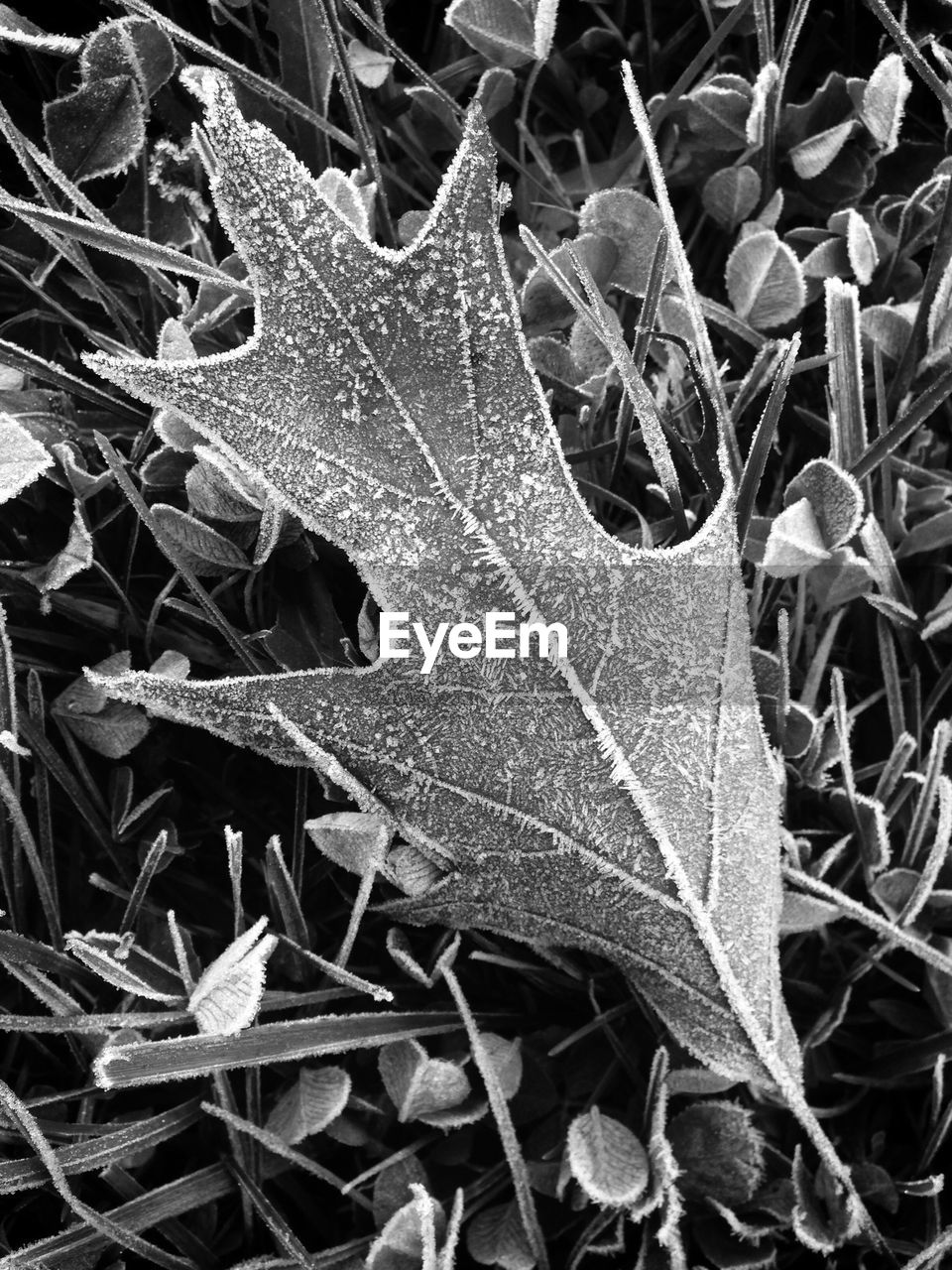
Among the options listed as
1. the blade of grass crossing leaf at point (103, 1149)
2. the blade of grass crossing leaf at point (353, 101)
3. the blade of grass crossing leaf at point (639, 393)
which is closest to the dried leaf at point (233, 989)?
the blade of grass crossing leaf at point (103, 1149)

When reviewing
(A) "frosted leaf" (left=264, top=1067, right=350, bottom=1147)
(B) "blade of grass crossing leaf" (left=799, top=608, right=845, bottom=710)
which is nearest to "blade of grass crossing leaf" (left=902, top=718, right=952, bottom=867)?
(B) "blade of grass crossing leaf" (left=799, top=608, right=845, bottom=710)

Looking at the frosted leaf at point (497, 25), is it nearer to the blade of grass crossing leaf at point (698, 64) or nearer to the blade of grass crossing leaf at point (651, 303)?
the blade of grass crossing leaf at point (698, 64)

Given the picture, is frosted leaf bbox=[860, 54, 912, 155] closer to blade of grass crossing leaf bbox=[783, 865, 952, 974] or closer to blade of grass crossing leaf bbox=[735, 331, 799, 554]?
blade of grass crossing leaf bbox=[735, 331, 799, 554]

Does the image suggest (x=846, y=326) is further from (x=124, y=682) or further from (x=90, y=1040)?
(x=90, y=1040)

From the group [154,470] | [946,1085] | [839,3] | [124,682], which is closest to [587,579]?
[124,682]

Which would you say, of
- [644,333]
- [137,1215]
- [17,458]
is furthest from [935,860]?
[17,458]
